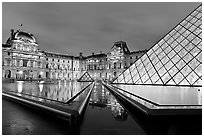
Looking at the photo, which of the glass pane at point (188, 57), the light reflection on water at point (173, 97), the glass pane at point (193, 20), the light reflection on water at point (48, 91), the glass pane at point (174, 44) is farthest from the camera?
the glass pane at point (193, 20)

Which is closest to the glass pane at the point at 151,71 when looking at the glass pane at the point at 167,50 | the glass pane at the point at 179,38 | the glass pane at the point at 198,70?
the glass pane at the point at 167,50

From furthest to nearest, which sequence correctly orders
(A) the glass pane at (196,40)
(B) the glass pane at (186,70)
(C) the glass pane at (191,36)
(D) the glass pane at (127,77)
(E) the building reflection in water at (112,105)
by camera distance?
(D) the glass pane at (127,77) → (C) the glass pane at (191,36) → (A) the glass pane at (196,40) → (B) the glass pane at (186,70) → (E) the building reflection in water at (112,105)

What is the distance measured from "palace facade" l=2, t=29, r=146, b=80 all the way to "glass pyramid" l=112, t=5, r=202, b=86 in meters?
36.8

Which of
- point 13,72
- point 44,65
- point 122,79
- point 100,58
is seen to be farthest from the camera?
point 100,58

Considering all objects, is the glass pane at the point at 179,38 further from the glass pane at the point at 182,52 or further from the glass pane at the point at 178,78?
the glass pane at the point at 178,78

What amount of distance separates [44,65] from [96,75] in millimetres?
23420

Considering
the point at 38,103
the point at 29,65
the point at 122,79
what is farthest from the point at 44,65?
the point at 38,103

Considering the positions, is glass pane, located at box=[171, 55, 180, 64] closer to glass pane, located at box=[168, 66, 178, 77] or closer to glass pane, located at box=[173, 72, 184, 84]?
glass pane, located at box=[168, 66, 178, 77]

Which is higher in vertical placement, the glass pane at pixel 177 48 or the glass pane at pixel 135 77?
the glass pane at pixel 177 48

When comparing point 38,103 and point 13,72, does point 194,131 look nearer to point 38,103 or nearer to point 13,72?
point 38,103

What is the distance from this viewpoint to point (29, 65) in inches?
2302

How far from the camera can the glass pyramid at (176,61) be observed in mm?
13844

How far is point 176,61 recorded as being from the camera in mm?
14828

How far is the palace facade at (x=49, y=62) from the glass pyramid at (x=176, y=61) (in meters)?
36.8
